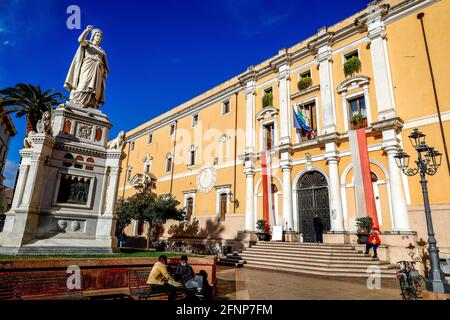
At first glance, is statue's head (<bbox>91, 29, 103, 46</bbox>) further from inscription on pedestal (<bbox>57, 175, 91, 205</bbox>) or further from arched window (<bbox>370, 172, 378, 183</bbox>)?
arched window (<bbox>370, 172, 378, 183</bbox>)

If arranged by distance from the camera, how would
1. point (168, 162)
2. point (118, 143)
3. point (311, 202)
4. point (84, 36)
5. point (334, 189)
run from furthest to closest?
point (168, 162), point (311, 202), point (334, 189), point (84, 36), point (118, 143)

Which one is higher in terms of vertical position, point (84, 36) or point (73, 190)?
point (84, 36)

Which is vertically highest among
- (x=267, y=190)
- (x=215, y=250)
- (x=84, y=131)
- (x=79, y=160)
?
(x=84, y=131)

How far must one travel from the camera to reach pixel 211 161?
918 inches

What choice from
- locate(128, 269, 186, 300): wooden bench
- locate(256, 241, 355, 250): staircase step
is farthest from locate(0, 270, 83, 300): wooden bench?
locate(256, 241, 355, 250): staircase step

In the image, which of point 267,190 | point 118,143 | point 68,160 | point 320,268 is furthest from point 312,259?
point 68,160

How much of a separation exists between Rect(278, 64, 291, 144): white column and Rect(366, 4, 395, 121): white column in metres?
5.59

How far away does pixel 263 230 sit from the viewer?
1669cm

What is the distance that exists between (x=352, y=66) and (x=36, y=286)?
1749 centimetres

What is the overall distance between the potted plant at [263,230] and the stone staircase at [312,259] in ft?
2.60

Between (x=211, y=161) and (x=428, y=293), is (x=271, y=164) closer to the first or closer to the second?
(x=211, y=161)

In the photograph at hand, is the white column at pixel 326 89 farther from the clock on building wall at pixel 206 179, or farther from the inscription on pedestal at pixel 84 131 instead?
the inscription on pedestal at pixel 84 131

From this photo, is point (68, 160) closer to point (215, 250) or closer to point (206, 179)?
point (215, 250)

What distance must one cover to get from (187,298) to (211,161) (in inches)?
724
